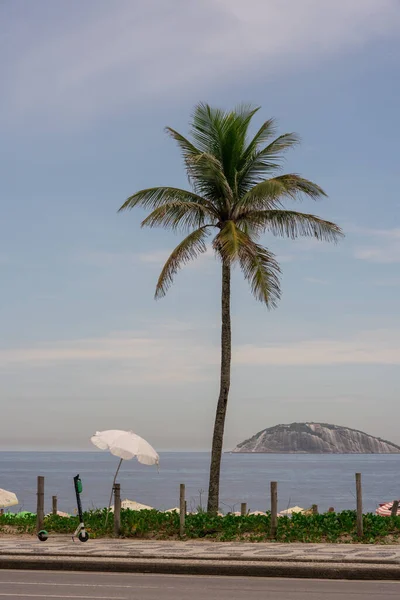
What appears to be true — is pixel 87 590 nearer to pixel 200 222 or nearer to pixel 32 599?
pixel 32 599

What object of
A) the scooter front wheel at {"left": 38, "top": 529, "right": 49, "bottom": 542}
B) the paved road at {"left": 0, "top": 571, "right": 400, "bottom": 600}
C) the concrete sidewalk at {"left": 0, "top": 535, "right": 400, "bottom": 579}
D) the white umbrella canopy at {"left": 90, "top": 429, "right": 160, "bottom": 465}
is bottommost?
the paved road at {"left": 0, "top": 571, "right": 400, "bottom": 600}

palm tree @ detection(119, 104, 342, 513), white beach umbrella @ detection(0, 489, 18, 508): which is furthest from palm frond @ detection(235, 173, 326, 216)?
white beach umbrella @ detection(0, 489, 18, 508)

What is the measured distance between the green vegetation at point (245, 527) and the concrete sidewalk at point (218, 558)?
3.72 ft

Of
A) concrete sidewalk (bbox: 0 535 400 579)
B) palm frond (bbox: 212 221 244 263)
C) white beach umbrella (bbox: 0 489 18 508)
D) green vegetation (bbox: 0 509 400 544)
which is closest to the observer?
A: concrete sidewalk (bbox: 0 535 400 579)

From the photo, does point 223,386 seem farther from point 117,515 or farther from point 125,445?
point 117,515

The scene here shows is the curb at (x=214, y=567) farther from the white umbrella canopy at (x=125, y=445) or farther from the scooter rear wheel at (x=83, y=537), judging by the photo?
the white umbrella canopy at (x=125, y=445)

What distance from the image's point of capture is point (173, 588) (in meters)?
13.6

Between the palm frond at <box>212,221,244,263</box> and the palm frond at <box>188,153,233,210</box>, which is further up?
the palm frond at <box>188,153,233,210</box>

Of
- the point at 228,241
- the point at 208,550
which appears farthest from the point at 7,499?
the point at 208,550

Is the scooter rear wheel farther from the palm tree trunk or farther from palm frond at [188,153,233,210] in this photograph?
palm frond at [188,153,233,210]

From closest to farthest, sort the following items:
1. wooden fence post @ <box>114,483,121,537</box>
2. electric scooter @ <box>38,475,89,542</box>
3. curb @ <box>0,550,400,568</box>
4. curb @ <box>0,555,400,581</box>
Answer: curb @ <box>0,555,400,581</box>
curb @ <box>0,550,400,568</box>
electric scooter @ <box>38,475,89,542</box>
wooden fence post @ <box>114,483,121,537</box>

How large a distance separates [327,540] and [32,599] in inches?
380

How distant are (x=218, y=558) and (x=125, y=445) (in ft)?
17.6

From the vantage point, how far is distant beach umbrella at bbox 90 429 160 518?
21.1m
